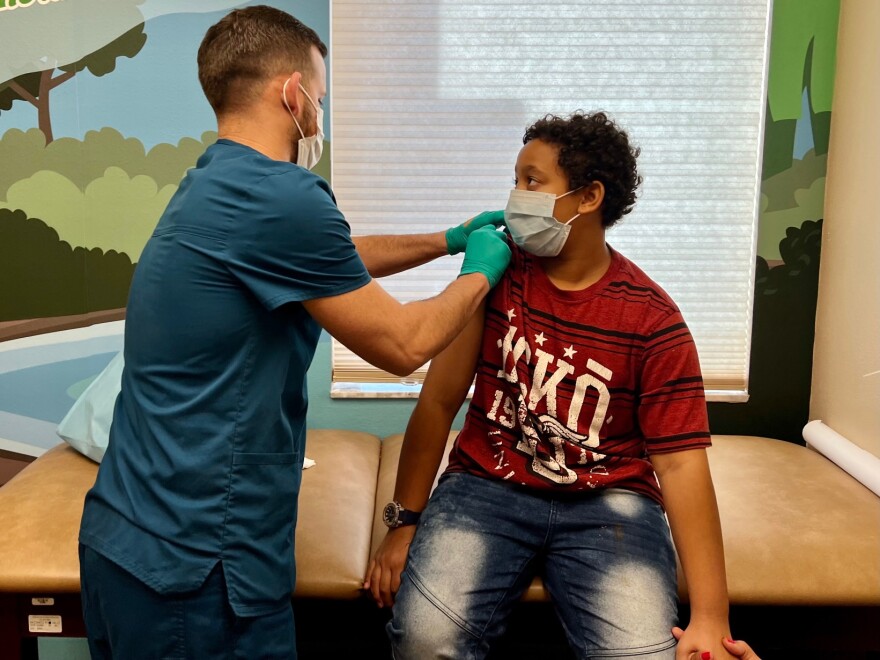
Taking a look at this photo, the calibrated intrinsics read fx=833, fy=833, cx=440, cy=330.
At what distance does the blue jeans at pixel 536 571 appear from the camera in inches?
59.2

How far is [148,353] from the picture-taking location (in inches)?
51.9

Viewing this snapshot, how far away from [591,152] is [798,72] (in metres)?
1.17

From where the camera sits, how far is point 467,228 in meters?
1.90

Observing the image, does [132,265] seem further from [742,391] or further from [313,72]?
[742,391]

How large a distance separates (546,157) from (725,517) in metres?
0.95

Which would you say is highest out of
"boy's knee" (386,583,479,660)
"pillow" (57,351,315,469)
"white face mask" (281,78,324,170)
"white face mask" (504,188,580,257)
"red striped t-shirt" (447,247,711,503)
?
"white face mask" (281,78,324,170)

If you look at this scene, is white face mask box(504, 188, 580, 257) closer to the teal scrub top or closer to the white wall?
the teal scrub top

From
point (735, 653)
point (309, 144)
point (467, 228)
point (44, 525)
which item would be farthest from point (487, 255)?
point (44, 525)

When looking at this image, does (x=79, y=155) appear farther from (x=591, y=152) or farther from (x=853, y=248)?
(x=853, y=248)

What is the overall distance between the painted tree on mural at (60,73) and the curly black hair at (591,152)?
4.52 feet

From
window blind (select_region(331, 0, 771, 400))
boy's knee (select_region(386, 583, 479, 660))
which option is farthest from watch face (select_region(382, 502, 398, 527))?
window blind (select_region(331, 0, 771, 400))

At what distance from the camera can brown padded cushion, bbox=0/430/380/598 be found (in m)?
1.71

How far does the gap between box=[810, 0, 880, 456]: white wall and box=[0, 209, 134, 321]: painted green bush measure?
2136 mm

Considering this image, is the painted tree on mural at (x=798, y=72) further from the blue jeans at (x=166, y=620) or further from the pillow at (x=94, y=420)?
the blue jeans at (x=166, y=620)
